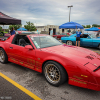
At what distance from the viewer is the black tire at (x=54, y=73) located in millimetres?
2178

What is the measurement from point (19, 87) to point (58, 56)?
1.23m

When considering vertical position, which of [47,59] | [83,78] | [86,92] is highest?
[47,59]

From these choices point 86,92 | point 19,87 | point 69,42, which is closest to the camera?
point 86,92

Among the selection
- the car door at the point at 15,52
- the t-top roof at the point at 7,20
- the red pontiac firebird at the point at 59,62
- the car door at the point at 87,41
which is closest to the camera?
the red pontiac firebird at the point at 59,62

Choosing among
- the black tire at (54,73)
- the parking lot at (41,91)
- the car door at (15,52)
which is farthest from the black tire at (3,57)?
the black tire at (54,73)

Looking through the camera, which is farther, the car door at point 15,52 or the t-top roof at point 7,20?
the t-top roof at point 7,20

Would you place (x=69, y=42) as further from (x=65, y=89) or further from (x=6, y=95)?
(x=6, y=95)

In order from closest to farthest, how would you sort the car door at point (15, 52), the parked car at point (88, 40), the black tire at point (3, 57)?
the car door at point (15, 52), the black tire at point (3, 57), the parked car at point (88, 40)

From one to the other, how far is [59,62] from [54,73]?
0.38 meters

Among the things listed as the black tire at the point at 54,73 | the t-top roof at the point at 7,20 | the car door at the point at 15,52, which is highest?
the t-top roof at the point at 7,20


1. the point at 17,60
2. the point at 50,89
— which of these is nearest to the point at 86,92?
the point at 50,89

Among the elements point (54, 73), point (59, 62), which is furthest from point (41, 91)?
point (59, 62)

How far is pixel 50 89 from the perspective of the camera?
7.46 ft

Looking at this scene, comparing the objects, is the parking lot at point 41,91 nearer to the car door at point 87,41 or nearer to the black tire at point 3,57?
the black tire at point 3,57
